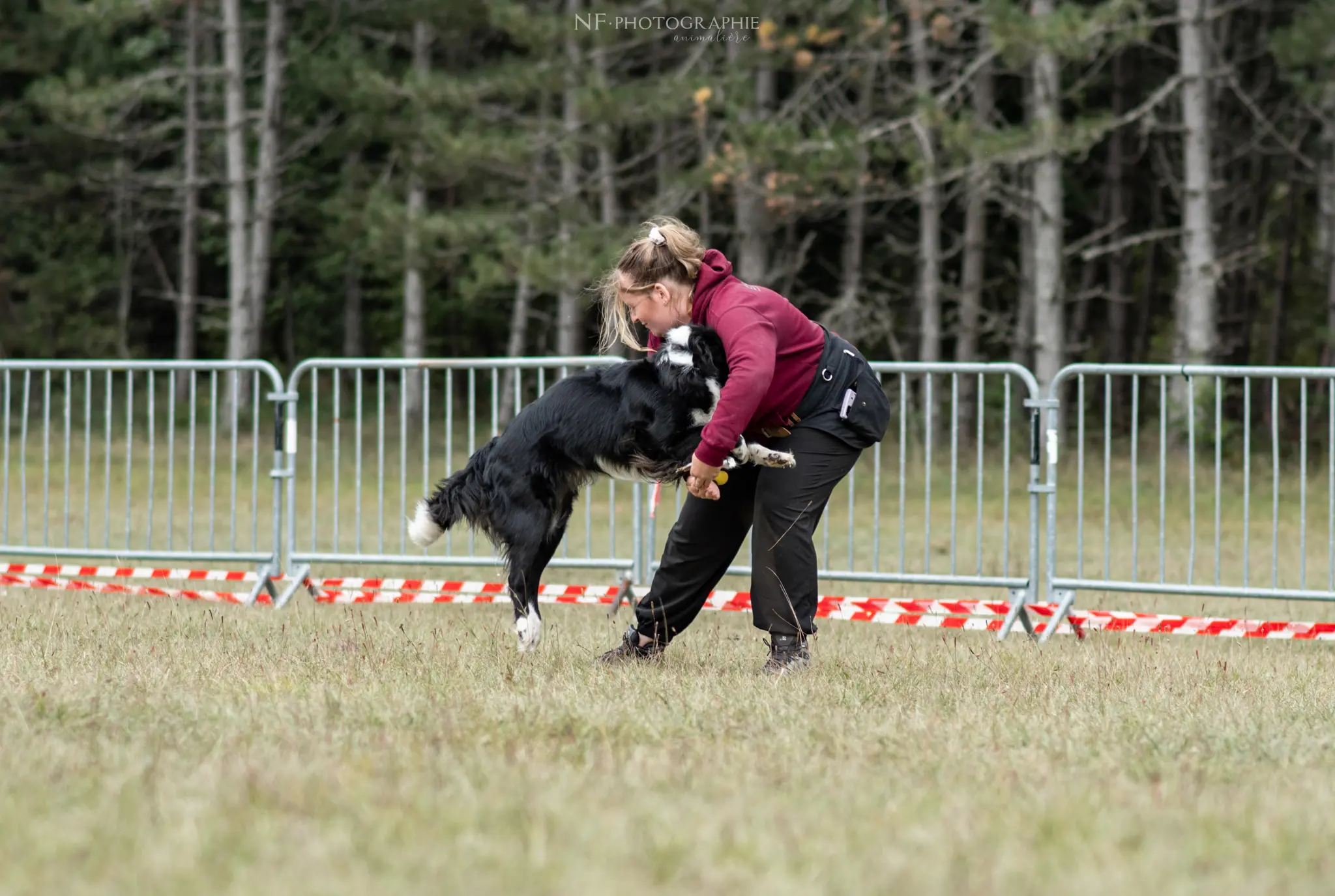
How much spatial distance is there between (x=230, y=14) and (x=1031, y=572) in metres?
18.0

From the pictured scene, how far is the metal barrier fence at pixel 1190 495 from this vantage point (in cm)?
774

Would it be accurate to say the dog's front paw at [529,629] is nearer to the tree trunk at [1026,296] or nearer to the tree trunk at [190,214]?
the tree trunk at [1026,296]

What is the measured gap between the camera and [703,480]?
5492 mm

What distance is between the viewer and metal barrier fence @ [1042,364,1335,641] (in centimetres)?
774

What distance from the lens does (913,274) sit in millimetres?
27734

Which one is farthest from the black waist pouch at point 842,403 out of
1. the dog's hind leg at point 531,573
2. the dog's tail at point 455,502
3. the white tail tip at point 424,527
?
the white tail tip at point 424,527

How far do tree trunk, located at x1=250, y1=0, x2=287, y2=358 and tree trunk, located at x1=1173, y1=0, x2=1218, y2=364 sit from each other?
43.8 ft

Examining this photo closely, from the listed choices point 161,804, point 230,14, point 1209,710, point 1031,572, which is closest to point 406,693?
point 161,804

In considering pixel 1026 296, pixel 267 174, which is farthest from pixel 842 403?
pixel 267 174

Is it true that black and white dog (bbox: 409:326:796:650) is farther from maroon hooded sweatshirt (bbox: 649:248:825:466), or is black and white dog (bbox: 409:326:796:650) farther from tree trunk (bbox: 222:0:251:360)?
tree trunk (bbox: 222:0:251:360)

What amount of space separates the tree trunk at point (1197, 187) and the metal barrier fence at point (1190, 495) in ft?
1.89

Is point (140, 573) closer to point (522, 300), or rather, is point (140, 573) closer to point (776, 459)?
point (776, 459)

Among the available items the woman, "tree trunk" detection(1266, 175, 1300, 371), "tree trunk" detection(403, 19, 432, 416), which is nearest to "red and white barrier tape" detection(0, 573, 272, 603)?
the woman

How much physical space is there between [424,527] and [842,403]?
69.6 inches
